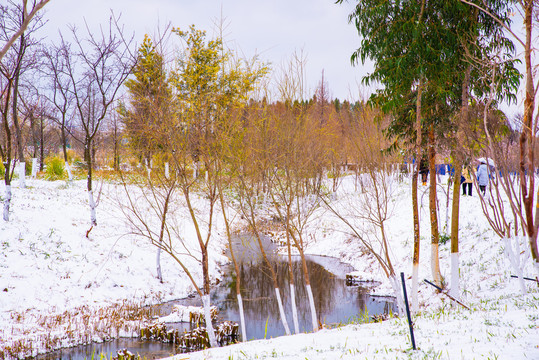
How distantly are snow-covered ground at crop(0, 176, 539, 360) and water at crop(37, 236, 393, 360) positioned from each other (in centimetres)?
67

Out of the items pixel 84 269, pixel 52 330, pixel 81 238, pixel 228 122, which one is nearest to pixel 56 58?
pixel 81 238

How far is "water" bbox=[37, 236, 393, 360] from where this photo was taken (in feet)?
29.6

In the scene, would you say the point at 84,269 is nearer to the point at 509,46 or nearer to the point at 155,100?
the point at 155,100

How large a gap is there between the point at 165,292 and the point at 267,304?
356cm

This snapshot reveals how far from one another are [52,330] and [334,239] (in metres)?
15.3

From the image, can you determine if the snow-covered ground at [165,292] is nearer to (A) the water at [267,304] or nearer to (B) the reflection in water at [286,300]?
(A) the water at [267,304]

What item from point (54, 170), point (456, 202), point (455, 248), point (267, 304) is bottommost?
point (267, 304)

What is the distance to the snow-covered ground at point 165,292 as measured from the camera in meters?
5.18

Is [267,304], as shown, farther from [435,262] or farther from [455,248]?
[455,248]

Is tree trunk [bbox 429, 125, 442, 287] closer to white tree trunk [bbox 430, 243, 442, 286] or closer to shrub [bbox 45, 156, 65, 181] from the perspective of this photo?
white tree trunk [bbox 430, 243, 442, 286]

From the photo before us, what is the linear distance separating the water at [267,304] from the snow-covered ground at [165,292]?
2.19 ft

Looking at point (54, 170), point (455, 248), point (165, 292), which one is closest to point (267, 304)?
point (165, 292)

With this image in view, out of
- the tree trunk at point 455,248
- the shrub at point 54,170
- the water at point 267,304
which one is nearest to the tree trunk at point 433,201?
the tree trunk at point 455,248

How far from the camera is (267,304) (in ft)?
40.5
